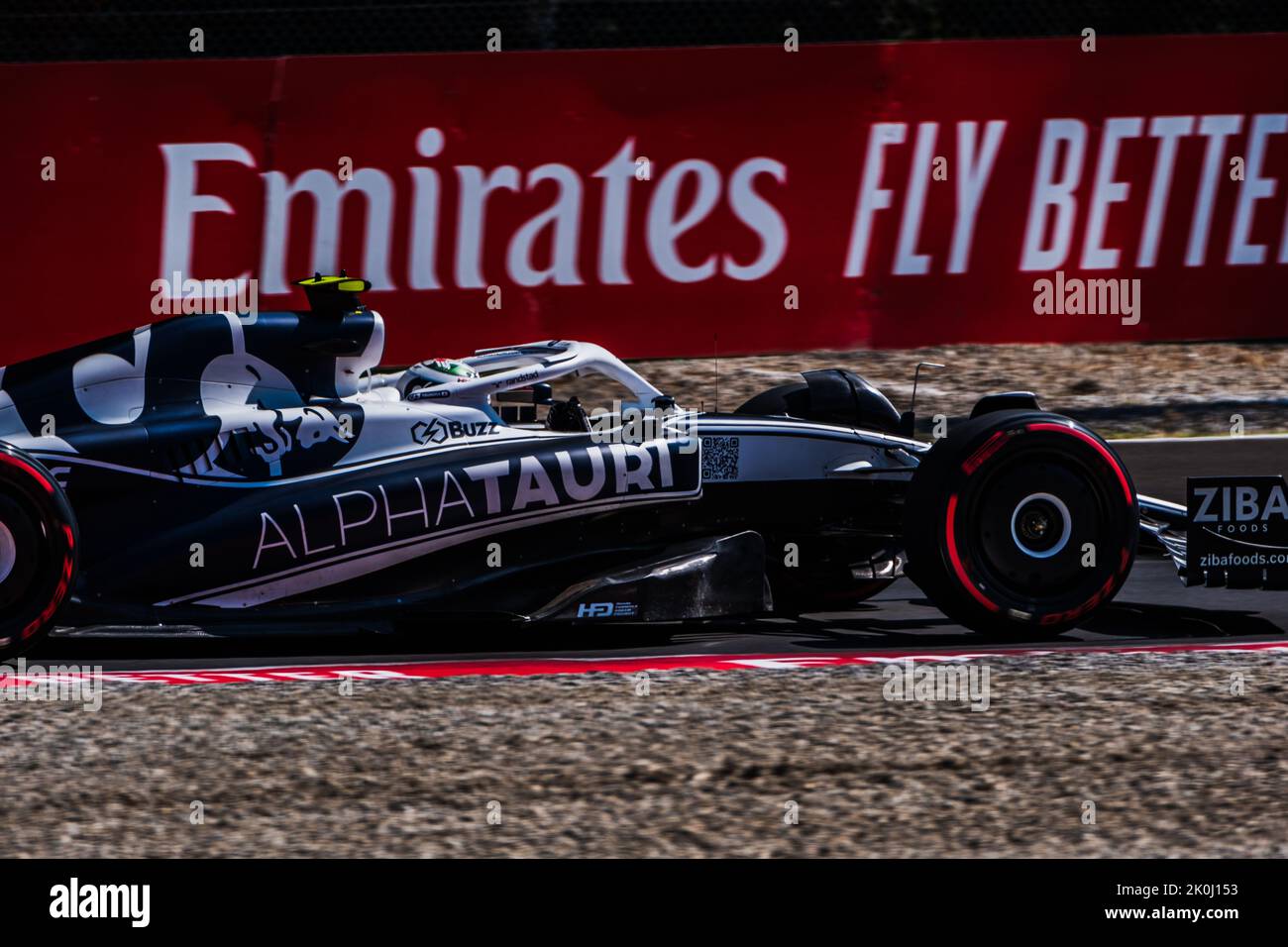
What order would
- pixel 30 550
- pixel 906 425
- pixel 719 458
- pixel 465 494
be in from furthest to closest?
pixel 906 425, pixel 719 458, pixel 465 494, pixel 30 550

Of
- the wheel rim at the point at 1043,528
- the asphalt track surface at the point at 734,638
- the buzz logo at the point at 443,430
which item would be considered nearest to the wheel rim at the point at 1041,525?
the wheel rim at the point at 1043,528

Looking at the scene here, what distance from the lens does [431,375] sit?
684 centimetres

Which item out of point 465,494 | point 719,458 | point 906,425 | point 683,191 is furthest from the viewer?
point 683,191

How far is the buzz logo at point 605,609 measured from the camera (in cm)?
648

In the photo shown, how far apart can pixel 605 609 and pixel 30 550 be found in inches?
75.5

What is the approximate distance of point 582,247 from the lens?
10.5 meters

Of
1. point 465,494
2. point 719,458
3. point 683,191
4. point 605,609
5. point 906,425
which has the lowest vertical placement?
point 605,609

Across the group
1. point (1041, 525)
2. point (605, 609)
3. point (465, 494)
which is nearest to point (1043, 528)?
point (1041, 525)

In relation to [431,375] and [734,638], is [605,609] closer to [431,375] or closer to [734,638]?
[734,638]

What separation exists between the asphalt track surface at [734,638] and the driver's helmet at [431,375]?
894mm

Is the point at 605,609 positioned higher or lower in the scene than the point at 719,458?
lower

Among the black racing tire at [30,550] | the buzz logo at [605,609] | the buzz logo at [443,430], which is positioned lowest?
the buzz logo at [605,609]

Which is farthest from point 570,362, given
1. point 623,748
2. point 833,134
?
point 833,134

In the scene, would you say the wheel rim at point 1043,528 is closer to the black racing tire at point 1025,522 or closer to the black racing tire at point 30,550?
the black racing tire at point 1025,522
